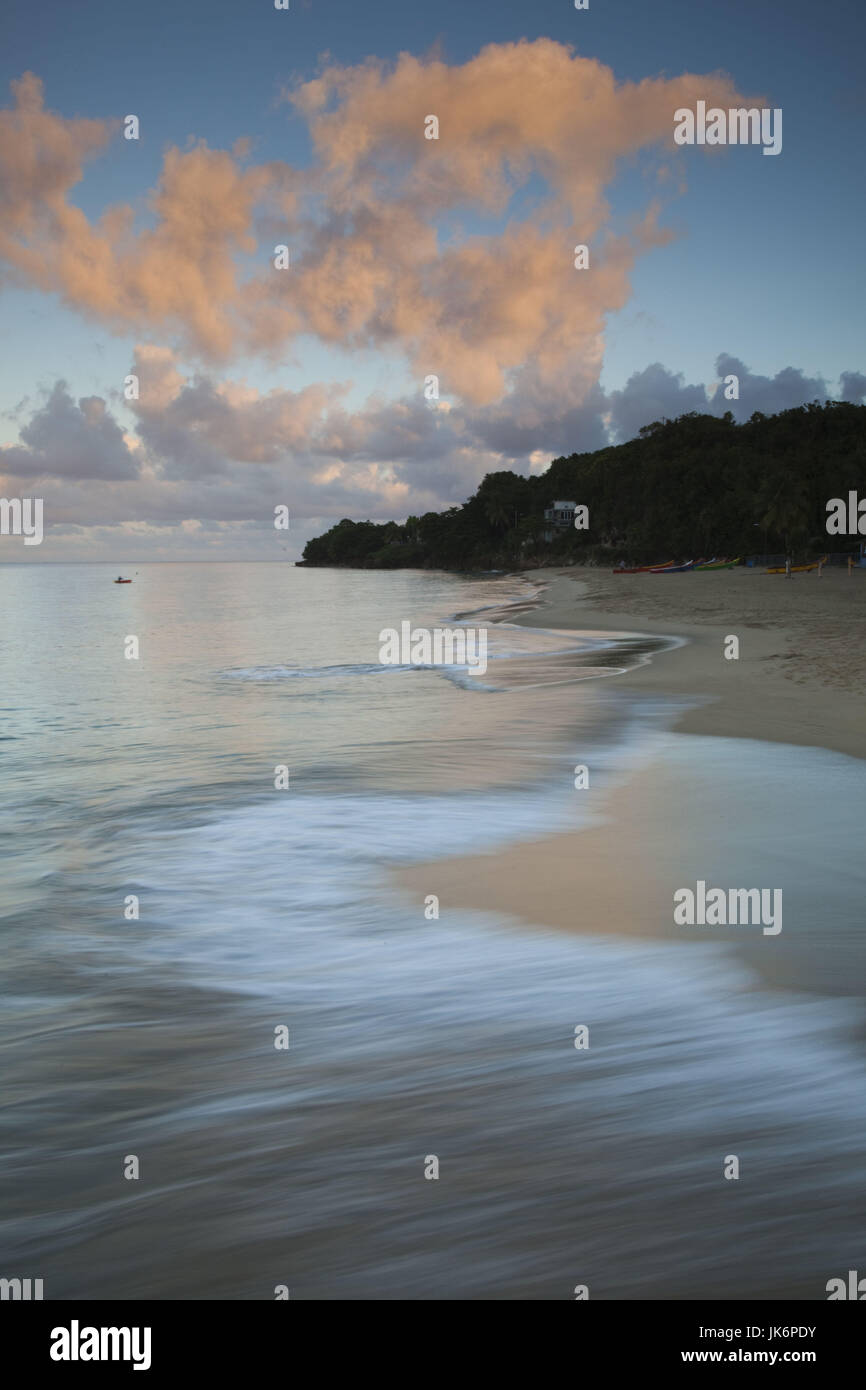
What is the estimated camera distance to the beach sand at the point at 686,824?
5984 mm

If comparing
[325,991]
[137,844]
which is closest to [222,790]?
[137,844]

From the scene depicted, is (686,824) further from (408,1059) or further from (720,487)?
(720,487)

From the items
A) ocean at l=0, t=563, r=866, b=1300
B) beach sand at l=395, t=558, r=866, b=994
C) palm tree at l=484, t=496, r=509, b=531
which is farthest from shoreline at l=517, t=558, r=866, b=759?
palm tree at l=484, t=496, r=509, b=531

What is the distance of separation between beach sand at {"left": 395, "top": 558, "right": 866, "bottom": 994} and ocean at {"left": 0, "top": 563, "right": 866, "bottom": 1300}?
3.4 inches

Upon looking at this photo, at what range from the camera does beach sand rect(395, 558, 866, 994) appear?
598 centimetres

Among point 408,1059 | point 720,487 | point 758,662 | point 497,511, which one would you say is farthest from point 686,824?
point 497,511

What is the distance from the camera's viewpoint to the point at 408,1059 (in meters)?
4.38

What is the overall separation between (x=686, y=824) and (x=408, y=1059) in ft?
14.5

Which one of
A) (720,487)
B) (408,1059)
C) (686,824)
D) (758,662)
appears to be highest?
(720,487)

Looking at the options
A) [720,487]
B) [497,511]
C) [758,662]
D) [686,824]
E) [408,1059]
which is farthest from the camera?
[497,511]

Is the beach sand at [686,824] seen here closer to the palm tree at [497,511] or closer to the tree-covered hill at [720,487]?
the tree-covered hill at [720,487]

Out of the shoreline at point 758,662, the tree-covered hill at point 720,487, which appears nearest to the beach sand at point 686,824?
the shoreline at point 758,662

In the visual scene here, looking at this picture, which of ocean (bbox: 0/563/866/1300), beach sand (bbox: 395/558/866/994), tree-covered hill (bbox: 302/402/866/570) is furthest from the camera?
A: tree-covered hill (bbox: 302/402/866/570)

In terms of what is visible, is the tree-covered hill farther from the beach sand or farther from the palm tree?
the beach sand
